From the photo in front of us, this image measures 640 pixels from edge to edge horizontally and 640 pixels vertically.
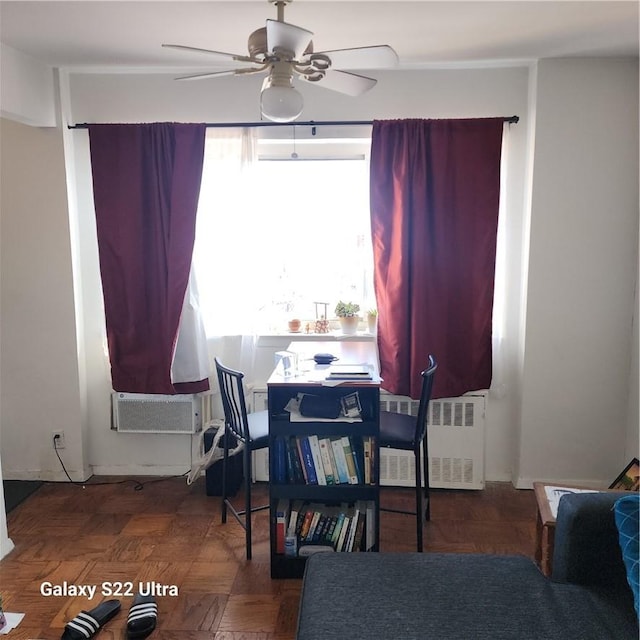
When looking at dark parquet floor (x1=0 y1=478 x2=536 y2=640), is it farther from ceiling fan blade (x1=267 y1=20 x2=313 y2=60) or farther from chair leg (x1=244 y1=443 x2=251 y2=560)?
ceiling fan blade (x1=267 y1=20 x2=313 y2=60)

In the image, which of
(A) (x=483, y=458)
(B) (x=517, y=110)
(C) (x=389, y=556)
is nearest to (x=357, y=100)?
(B) (x=517, y=110)

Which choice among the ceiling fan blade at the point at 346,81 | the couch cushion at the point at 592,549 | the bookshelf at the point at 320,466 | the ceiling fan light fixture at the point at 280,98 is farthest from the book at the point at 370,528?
the ceiling fan blade at the point at 346,81

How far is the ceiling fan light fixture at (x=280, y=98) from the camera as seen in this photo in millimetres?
2004

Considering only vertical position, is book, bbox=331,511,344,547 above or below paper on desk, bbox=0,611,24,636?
above

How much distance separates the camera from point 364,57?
85.2 inches

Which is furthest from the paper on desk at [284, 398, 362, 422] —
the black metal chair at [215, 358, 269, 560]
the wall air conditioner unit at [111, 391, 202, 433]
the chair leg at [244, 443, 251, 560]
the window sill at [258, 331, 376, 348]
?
the wall air conditioner unit at [111, 391, 202, 433]

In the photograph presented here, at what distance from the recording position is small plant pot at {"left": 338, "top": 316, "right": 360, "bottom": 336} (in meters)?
3.56

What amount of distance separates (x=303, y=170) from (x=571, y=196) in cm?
155

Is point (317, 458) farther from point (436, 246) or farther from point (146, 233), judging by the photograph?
point (146, 233)

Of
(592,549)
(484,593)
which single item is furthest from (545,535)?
(484,593)

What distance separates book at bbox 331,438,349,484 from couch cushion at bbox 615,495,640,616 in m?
1.07

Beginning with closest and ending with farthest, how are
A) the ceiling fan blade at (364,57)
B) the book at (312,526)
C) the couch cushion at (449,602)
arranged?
the couch cushion at (449,602), the ceiling fan blade at (364,57), the book at (312,526)

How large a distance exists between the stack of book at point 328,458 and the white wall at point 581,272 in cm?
133

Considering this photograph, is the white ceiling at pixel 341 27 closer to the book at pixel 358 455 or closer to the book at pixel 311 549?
the book at pixel 358 455
